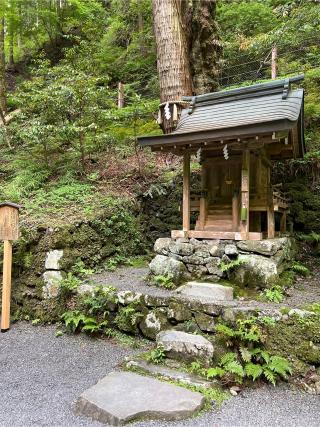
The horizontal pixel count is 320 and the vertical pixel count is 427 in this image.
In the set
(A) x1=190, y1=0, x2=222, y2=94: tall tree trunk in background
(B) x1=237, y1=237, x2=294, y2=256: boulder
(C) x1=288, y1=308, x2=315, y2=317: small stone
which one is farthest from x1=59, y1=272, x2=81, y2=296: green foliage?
(A) x1=190, y1=0, x2=222, y2=94: tall tree trunk in background

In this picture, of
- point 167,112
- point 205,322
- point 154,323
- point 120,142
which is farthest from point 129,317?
point 120,142

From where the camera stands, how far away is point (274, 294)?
4695mm

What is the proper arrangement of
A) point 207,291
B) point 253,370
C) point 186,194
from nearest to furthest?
point 253,370, point 207,291, point 186,194

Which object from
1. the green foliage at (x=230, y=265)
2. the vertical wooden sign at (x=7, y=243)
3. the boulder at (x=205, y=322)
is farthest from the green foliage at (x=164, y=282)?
the vertical wooden sign at (x=7, y=243)

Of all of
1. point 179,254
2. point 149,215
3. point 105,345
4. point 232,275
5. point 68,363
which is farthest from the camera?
point 149,215

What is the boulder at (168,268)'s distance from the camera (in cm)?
563

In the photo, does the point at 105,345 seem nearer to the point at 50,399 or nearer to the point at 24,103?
the point at 50,399

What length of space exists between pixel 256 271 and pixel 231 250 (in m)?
0.51

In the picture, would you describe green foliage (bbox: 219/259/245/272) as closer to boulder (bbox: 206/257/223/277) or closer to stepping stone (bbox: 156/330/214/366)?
boulder (bbox: 206/257/223/277)

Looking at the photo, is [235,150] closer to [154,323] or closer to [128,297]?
[128,297]

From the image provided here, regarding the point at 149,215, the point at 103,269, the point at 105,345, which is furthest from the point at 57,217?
the point at 105,345

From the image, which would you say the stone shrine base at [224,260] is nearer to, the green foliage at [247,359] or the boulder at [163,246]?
the boulder at [163,246]

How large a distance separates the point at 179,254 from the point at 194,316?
141 centimetres

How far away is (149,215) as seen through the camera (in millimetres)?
8109
